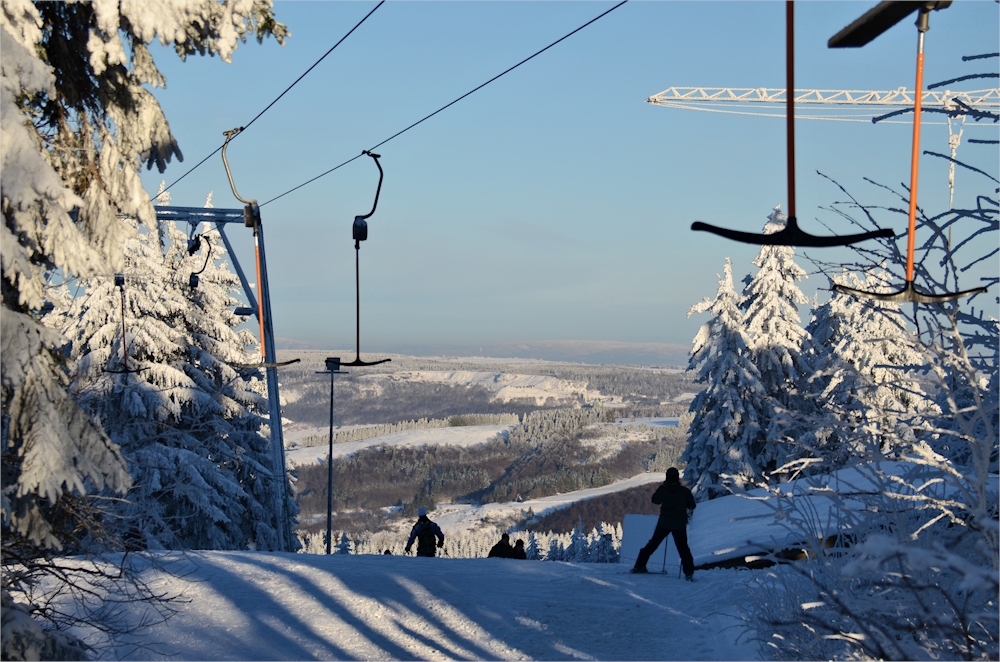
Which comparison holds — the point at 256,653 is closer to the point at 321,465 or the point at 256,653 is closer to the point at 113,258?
the point at 113,258

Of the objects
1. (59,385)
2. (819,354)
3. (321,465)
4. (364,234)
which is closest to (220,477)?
(364,234)

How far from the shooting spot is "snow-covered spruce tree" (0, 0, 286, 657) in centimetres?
632

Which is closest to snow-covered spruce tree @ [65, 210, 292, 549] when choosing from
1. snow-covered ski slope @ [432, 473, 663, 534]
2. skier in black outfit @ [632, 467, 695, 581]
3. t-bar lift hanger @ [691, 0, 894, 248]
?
skier in black outfit @ [632, 467, 695, 581]

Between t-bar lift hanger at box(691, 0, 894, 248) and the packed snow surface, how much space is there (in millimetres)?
5162

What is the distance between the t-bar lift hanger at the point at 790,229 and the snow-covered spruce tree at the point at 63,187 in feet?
15.6

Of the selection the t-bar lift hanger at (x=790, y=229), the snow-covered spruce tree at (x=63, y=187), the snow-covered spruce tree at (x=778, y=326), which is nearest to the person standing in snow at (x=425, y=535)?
the snow-covered spruce tree at (x=63, y=187)

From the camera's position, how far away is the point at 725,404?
32250mm

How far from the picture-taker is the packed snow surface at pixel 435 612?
9.55 meters

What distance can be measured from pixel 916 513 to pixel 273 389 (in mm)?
15347

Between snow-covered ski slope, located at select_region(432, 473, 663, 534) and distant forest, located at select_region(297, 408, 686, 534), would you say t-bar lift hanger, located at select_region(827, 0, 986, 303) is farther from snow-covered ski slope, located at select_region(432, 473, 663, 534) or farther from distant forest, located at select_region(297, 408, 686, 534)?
distant forest, located at select_region(297, 408, 686, 534)

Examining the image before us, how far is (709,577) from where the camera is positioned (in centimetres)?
1298

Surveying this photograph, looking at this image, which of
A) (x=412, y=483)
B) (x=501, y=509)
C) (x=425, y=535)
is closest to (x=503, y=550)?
(x=425, y=535)

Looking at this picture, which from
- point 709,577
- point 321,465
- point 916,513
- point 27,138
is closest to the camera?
point 27,138

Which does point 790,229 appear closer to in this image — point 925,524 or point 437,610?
point 925,524
